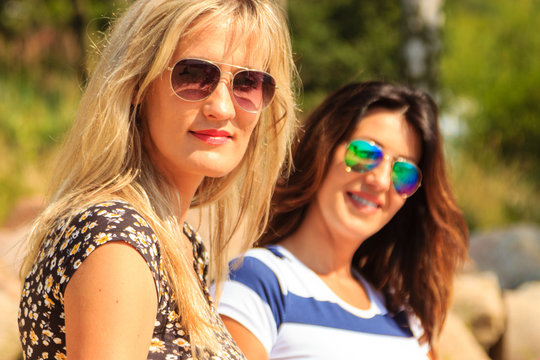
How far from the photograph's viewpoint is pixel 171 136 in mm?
1743

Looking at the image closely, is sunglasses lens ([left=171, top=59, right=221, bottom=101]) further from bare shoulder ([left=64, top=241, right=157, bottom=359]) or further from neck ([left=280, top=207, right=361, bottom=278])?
neck ([left=280, top=207, right=361, bottom=278])


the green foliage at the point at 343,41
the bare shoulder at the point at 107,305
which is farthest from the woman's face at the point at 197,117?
the green foliage at the point at 343,41

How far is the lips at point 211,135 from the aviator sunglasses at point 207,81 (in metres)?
0.08

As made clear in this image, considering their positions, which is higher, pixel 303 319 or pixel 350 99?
pixel 350 99

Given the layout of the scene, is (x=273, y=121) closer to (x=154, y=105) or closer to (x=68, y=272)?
(x=154, y=105)

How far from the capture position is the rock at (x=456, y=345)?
423cm

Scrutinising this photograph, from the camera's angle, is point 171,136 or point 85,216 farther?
point 171,136

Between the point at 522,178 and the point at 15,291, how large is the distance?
737 cm

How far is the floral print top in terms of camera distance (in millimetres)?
1432

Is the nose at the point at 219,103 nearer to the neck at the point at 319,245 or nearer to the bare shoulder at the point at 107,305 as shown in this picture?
the bare shoulder at the point at 107,305

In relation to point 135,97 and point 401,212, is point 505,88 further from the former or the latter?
point 135,97

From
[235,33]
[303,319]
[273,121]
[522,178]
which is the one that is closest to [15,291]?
[303,319]

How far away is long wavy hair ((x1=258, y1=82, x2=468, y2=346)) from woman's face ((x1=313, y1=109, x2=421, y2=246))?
1.4 inches

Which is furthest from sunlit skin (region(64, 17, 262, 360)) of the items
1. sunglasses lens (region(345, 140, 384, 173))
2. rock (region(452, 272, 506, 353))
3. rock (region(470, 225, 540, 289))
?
rock (region(470, 225, 540, 289))
